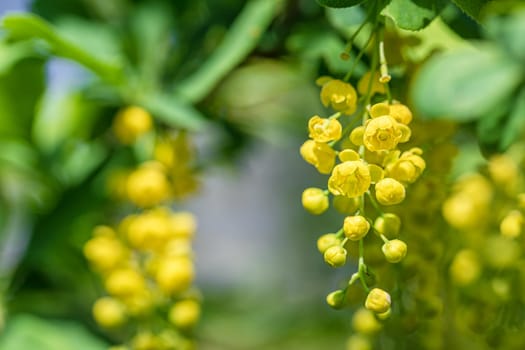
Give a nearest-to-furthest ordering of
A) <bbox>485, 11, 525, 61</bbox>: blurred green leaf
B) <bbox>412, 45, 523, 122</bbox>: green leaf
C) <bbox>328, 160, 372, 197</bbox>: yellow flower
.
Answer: <bbox>328, 160, 372, 197</bbox>: yellow flower < <bbox>412, 45, 523, 122</bbox>: green leaf < <bbox>485, 11, 525, 61</bbox>: blurred green leaf

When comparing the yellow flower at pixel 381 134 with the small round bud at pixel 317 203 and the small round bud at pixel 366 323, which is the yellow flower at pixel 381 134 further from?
the small round bud at pixel 366 323

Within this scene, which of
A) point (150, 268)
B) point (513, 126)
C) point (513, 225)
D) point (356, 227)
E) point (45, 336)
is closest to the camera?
point (356, 227)

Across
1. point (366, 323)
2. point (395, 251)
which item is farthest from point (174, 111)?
point (395, 251)

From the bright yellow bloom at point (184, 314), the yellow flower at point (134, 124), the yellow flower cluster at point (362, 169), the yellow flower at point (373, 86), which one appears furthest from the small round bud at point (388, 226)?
the yellow flower at point (134, 124)

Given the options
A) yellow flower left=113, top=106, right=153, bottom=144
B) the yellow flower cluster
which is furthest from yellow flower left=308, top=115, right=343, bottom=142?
yellow flower left=113, top=106, right=153, bottom=144

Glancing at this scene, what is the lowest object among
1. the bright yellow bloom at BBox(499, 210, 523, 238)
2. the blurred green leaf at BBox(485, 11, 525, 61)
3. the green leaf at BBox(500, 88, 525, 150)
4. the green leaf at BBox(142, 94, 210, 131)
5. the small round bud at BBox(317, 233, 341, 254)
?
the small round bud at BBox(317, 233, 341, 254)

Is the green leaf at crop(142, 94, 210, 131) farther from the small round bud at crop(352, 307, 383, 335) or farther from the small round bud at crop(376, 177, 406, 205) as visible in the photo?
the small round bud at crop(376, 177, 406, 205)

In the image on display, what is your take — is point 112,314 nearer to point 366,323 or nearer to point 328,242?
point 366,323

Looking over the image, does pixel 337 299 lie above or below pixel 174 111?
below
